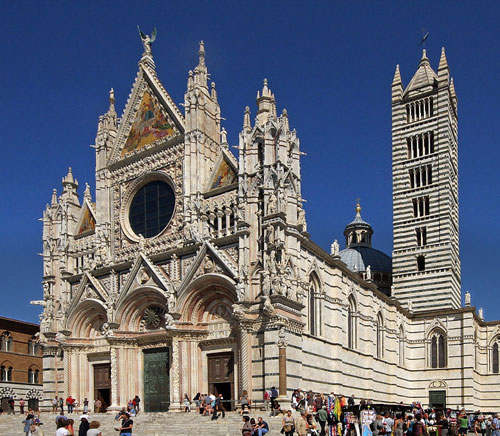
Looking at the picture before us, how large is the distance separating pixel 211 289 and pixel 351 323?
10.2 m

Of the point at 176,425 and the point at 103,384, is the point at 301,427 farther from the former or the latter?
the point at 103,384

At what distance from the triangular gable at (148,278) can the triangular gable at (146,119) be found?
6.55 m

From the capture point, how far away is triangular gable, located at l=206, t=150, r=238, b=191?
30562mm

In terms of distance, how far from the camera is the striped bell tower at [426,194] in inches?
1805

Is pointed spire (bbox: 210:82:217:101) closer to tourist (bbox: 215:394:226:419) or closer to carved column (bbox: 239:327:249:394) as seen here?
carved column (bbox: 239:327:249:394)

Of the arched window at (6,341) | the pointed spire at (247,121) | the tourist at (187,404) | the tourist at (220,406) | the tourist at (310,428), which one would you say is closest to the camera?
the tourist at (310,428)

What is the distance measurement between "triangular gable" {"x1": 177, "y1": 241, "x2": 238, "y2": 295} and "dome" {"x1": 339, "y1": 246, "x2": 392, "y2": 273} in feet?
92.1

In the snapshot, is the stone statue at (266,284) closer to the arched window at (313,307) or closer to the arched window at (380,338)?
the arched window at (313,307)

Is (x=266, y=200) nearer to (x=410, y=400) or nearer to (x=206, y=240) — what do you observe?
(x=206, y=240)

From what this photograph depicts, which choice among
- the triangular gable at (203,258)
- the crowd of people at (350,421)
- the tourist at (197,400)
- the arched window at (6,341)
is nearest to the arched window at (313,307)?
the crowd of people at (350,421)

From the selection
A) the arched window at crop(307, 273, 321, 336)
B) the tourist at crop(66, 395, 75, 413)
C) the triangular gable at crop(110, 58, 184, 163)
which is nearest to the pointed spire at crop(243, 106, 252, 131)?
the triangular gable at crop(110, 58, 184, 163)

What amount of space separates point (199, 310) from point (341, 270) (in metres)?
8.57

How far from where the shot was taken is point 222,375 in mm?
29047

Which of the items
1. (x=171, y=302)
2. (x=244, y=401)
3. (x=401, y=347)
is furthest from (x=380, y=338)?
(x=244, y=401)
